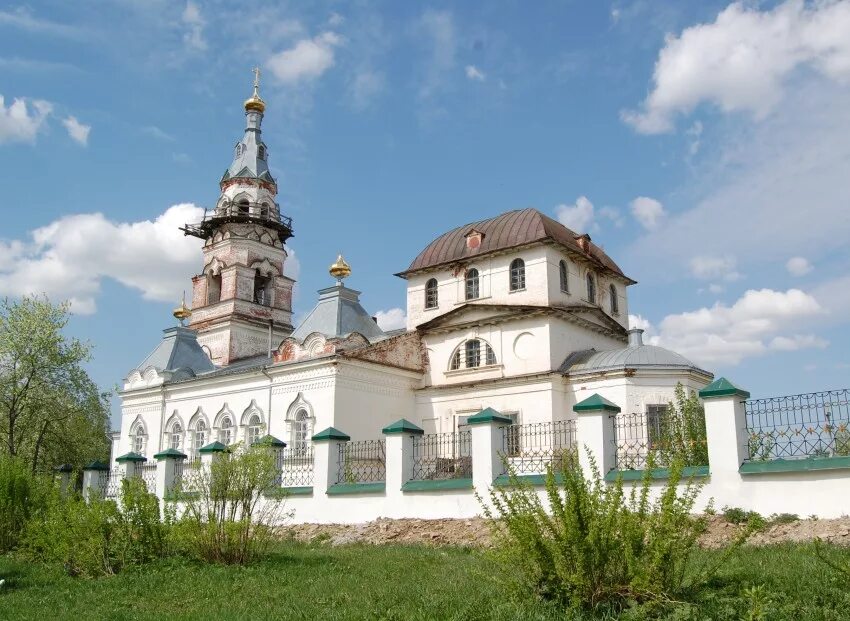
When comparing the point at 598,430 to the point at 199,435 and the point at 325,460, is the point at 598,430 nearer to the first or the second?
the point at 325,460

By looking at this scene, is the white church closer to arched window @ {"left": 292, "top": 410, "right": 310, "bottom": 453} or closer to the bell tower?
arched window @ {"left": 292, "top": 410, "right": 310, "bottom": 453}

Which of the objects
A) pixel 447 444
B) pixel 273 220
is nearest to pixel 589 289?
pixel 447 444

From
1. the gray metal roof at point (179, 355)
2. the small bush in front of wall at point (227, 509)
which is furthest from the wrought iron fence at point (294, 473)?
the gray metal roof at point (179, 355)

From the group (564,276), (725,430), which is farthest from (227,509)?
A: (564,276)

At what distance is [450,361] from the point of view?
23.8 metres

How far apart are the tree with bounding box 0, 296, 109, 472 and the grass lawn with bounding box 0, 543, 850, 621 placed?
1683 centimetres

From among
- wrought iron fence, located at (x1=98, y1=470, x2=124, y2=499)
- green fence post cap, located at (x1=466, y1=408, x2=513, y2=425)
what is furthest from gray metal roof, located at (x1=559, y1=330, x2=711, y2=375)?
wrought iron fence, located at (x1=98, y1=470, x2=124, y2=499)

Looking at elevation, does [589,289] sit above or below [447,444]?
above

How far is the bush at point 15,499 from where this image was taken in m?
13.2

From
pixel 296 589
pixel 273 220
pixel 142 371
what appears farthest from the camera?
pixel 273 220

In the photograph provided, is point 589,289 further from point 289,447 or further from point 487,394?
point 289,447

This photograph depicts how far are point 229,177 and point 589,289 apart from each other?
17.6m

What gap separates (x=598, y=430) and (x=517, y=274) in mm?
12769

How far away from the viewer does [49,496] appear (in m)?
13.1
